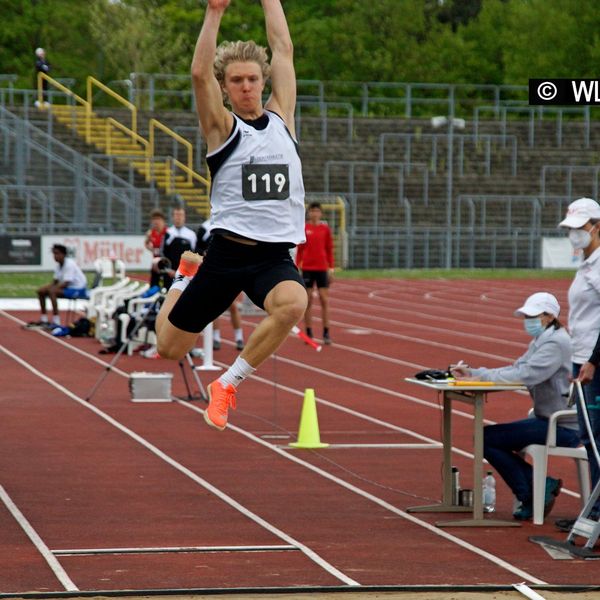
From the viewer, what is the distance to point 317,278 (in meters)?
21.3

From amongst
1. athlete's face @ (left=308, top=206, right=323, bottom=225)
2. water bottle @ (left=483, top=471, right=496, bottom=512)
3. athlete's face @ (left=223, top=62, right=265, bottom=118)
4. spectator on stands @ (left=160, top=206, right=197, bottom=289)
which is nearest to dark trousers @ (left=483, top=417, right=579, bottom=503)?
water bottle @ (left=483, top=471, right=496, bottom=512)

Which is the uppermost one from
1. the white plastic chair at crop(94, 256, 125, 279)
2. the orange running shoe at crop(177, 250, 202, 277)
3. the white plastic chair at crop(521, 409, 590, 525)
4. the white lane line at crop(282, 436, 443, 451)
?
the orange running shoe at crop(177, 250, 202, 277)

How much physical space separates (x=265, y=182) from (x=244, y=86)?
0.43 m

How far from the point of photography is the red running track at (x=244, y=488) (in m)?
7.92

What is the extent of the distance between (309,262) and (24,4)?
46002mm

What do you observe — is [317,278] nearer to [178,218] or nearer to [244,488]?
[178,218]

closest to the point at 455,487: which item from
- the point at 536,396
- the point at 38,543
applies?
the point at 536,396

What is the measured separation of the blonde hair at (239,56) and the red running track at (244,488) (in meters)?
2.46

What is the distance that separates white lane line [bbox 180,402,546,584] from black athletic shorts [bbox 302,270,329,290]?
7.98 m

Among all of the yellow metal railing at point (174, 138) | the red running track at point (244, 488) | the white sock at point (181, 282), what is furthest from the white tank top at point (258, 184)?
the yellow metal railing at point (174, 138)

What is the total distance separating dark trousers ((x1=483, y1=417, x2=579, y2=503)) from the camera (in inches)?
376

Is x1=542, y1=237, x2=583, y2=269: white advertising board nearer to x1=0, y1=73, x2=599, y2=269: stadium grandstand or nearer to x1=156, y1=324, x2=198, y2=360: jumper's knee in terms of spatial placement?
x1=0, y1=73, x2=599, y2=269: stadium grandstand

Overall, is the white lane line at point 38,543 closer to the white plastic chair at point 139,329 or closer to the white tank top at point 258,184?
the white tank top at point 258,184

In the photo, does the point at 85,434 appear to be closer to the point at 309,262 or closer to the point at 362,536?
the point at 362,536
